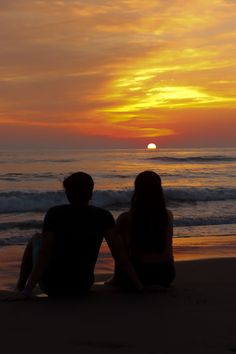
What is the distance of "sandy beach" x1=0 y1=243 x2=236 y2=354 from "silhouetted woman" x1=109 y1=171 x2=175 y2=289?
0.54ft

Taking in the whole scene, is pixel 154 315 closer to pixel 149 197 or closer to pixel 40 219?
pixel 149 197

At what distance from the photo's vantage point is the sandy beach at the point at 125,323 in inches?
126

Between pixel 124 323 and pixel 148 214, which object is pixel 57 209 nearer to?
pixel 148 214

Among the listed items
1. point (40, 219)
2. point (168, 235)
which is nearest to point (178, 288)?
point (168, 235)

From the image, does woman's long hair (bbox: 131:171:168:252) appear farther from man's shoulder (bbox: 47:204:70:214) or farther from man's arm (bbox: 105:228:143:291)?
man's shoulder (bbox: 47:204:70:214)

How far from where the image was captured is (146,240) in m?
4.73

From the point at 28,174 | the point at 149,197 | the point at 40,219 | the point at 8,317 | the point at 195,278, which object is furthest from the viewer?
the point at 28,174

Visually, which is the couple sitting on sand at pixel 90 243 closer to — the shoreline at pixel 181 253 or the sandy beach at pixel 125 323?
the sandy beach at pixel 125 323

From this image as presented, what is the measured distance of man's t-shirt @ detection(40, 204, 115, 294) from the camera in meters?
4.34

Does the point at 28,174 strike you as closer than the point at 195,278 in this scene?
No

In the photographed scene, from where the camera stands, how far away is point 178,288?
16.4ft

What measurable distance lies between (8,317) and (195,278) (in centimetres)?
280

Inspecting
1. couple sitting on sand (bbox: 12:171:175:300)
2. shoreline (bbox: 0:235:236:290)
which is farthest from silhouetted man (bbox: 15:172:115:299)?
shoreline (bbox: 0:235:236:290)

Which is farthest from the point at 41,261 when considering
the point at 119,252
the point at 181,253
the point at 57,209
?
the point at 181,253
